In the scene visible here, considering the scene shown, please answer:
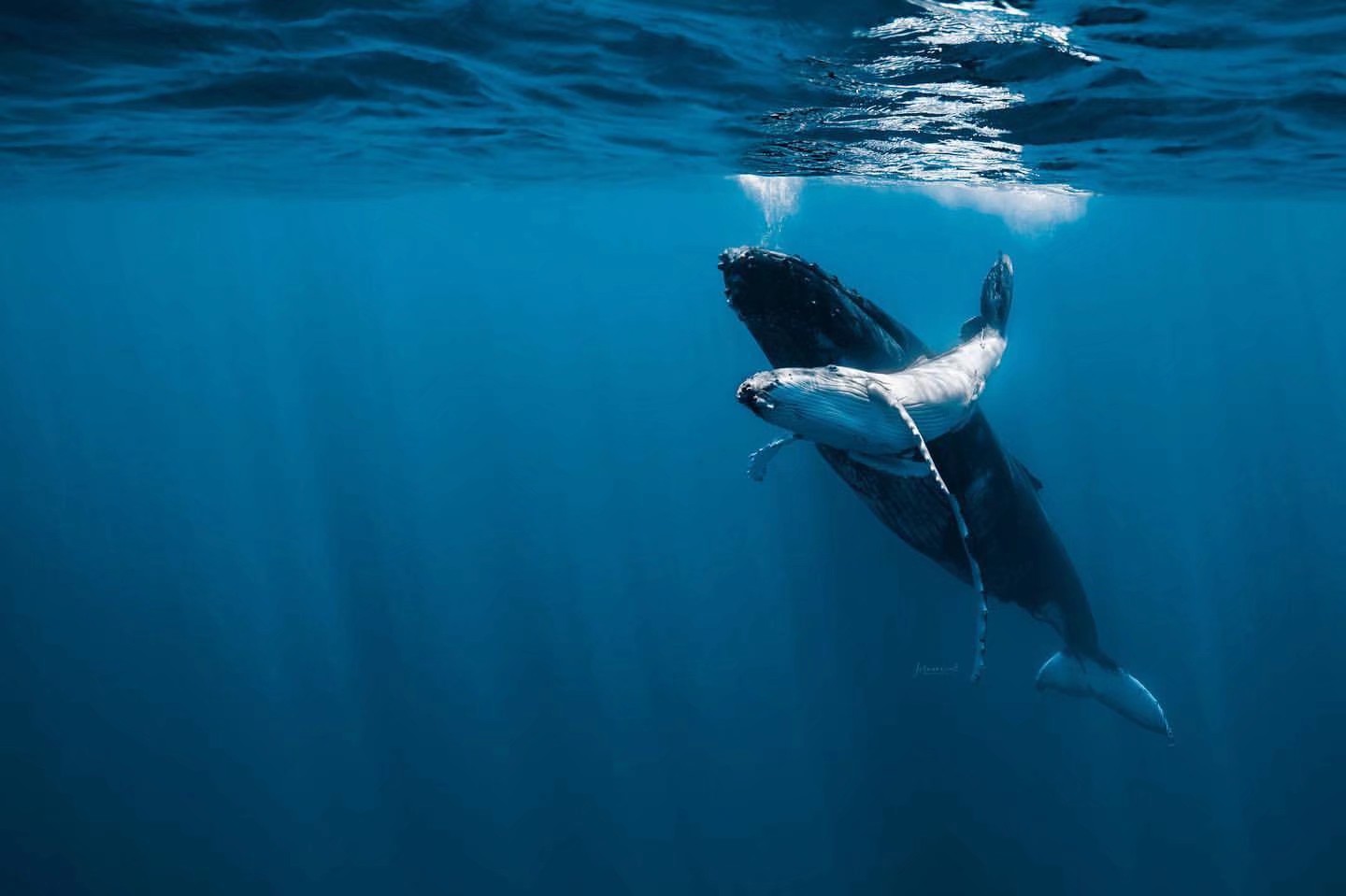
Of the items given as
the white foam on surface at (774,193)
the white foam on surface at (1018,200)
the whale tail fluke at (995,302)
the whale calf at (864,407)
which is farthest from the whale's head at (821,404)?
the white foam on surface at (1018,200)

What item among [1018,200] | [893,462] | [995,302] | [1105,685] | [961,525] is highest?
[1018,200]

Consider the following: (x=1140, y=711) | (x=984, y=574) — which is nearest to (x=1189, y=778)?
(x=1140, y=711)

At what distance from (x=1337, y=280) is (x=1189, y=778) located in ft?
183

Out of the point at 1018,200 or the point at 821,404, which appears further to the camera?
the point at 1018,200

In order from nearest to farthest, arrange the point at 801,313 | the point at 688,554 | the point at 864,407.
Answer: the point at 864,407
the point at 801,313
the point at 688,554

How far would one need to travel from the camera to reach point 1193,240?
4581 cm

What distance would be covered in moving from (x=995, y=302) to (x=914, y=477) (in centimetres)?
201

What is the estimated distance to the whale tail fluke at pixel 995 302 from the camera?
609cm

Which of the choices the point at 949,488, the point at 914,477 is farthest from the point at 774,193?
the point at 914,477

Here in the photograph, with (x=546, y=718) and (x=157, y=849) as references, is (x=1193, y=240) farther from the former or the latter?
(x=157, y=849)

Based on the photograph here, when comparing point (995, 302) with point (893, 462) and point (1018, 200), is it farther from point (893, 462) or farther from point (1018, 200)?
point (1018, 200)

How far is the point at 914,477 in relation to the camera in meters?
5.04

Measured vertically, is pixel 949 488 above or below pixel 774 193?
below

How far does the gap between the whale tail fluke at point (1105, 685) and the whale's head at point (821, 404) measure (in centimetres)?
735
